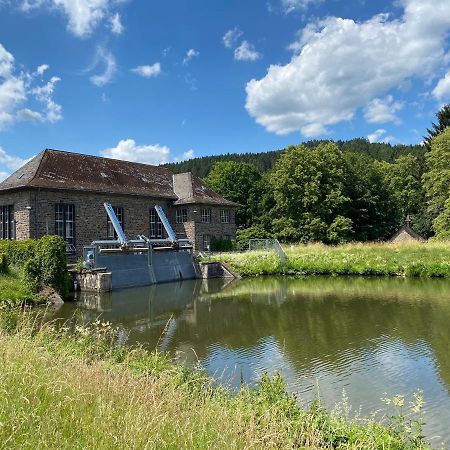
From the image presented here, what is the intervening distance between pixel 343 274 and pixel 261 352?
17018mm

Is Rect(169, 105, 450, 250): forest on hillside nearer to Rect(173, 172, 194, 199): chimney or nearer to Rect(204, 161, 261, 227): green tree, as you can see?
Rect(204, 161, 261, 227): green tree

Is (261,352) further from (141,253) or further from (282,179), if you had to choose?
(282,179)

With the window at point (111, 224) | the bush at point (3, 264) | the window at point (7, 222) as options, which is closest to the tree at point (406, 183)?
the window at point (111, 224)

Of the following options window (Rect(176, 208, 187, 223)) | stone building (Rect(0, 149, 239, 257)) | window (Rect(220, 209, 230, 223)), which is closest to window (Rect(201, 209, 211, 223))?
stone building (Rect(0, 149, 239, 257))

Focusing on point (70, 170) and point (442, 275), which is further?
point (70, 170)

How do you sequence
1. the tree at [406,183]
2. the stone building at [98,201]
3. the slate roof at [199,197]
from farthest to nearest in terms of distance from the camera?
the tree at [406,183] < the slate roof at [199,197] < the stone building at [98,201]

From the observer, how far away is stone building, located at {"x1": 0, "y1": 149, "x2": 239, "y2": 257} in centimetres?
2427

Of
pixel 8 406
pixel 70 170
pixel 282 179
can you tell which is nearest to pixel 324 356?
pixel 8 406

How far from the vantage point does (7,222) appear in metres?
25.4

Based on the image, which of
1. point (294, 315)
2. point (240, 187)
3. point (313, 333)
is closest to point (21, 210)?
point (294, 315)

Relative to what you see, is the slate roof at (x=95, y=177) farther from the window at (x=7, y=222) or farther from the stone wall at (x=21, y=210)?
the window at (x=7, y=222)

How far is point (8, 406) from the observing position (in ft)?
10.4

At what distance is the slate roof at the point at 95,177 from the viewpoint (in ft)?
81.6

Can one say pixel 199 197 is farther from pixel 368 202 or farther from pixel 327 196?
pixel 368 202
